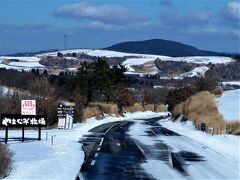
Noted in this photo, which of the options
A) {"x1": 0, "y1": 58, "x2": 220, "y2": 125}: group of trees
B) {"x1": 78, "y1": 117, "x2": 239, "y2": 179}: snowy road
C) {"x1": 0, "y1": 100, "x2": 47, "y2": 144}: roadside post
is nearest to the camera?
{"x1": 78, "y1": 117, "x2": 239, "y2": 179}: snowy road

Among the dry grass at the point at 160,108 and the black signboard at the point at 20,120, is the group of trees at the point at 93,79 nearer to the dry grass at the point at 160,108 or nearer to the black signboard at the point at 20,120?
the black signboard at the point at 20,120

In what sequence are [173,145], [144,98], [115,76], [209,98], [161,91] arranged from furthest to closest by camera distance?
[161,91] → [144,98] → [115,76] → [209,98] → [173,145]

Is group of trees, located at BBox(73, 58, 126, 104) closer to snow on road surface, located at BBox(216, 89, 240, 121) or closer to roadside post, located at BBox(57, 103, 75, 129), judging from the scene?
snow on road surface, located at BBox(216, 89, 240, 121)

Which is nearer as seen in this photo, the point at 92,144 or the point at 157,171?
the point at 157,171

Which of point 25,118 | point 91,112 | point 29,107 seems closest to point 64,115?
point 29,107

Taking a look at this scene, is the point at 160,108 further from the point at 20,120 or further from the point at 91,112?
the point at 20,120

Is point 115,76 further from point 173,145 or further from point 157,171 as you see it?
point 157,171

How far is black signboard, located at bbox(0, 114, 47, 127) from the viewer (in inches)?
1009

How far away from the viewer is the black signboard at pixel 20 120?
25.6m

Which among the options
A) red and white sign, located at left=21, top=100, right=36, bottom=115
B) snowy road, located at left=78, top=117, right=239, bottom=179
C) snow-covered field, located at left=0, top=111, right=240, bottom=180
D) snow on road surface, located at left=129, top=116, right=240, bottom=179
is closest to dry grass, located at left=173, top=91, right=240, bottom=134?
snow on road surface, located at left=129, top=116, right=240, bottom=179

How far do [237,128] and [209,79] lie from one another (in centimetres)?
4355

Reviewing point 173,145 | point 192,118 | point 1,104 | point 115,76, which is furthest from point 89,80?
point 173,145

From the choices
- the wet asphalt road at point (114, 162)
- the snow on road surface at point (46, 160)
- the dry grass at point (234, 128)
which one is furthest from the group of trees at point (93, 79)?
the snow on road surface at point (46, 160)

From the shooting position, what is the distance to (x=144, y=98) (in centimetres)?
13162
